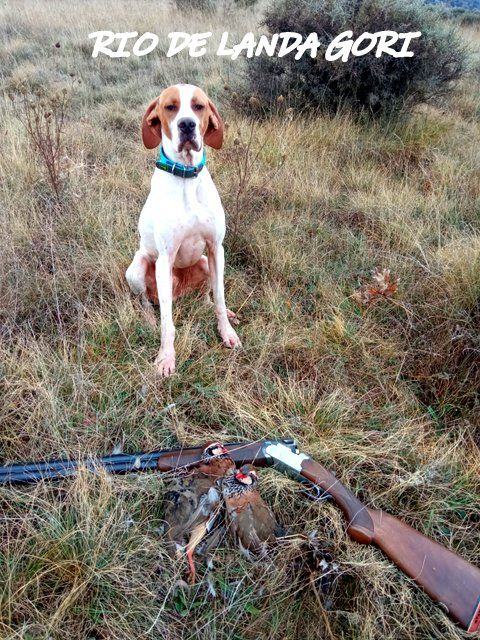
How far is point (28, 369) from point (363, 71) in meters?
4.57

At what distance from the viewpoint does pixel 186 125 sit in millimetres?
2400

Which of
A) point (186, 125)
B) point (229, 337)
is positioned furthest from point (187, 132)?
point (229, 337)

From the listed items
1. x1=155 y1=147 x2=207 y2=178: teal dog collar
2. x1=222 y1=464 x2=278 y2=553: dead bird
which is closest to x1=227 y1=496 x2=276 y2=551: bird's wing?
x1=222 y1=464 x2=278 y2=553: dead bird

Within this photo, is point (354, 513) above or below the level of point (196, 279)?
above

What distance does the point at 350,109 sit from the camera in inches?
212

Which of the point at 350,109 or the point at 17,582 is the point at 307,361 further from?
the point at 350,109

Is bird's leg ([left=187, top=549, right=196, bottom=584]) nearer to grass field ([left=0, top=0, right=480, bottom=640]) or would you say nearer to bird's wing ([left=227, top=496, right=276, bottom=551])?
grass field ([left=0, top=0, right=480, bottom=640])

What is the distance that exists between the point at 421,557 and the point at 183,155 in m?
2.04

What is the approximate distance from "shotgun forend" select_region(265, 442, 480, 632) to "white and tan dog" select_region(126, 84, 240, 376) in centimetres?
112

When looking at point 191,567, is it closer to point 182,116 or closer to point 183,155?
point 183,155

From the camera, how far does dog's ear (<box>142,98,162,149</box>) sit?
2637 millimetres

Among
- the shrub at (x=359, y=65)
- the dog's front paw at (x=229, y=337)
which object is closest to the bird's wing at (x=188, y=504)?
the dog's front paw at (x=229, y=337)

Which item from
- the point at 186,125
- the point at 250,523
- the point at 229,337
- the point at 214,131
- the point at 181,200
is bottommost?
the point at 229,337

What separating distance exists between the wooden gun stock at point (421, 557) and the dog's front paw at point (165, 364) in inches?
41.5
